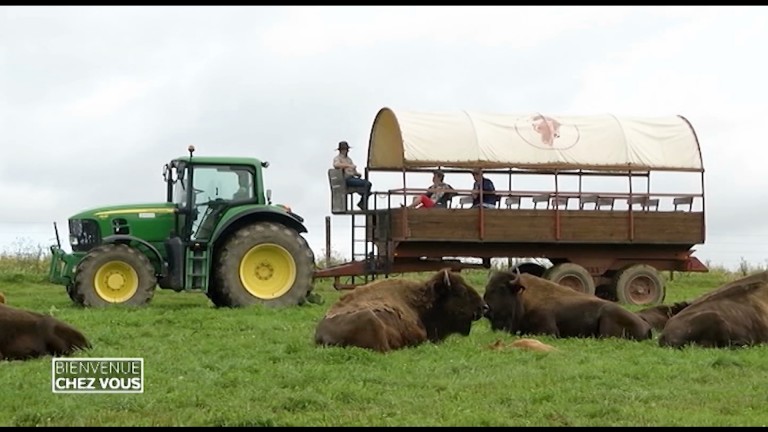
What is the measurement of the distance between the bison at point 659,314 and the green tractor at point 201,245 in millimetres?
6657

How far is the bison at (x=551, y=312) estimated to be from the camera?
46.1 feet

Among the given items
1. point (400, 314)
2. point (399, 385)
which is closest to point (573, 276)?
point (400, 314)

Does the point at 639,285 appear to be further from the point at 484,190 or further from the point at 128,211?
the point at 128,211

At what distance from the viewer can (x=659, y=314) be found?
15.5 metres

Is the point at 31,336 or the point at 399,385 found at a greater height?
the point at 31,336

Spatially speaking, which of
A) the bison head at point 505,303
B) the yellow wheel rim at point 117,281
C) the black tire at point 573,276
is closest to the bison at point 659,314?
the bison head at point 505,303

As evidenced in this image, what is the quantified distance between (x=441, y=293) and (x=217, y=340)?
272cm

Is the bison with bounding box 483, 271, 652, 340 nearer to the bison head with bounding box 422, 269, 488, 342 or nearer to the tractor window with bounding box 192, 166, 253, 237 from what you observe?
the bison head with bounding box 422, 269, 488, 342

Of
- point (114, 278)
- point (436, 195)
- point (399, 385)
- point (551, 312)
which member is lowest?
point (399, 385)

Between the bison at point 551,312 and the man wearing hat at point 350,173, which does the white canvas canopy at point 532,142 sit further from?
the bison at point 551,312

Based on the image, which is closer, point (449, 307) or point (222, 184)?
point (449, 307)

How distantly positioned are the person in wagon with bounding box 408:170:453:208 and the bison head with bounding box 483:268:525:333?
6.34m

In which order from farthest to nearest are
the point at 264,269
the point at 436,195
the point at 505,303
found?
the point at 436,195 → the point at 264,269 → the point at 505,303

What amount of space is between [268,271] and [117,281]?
8.56ft
